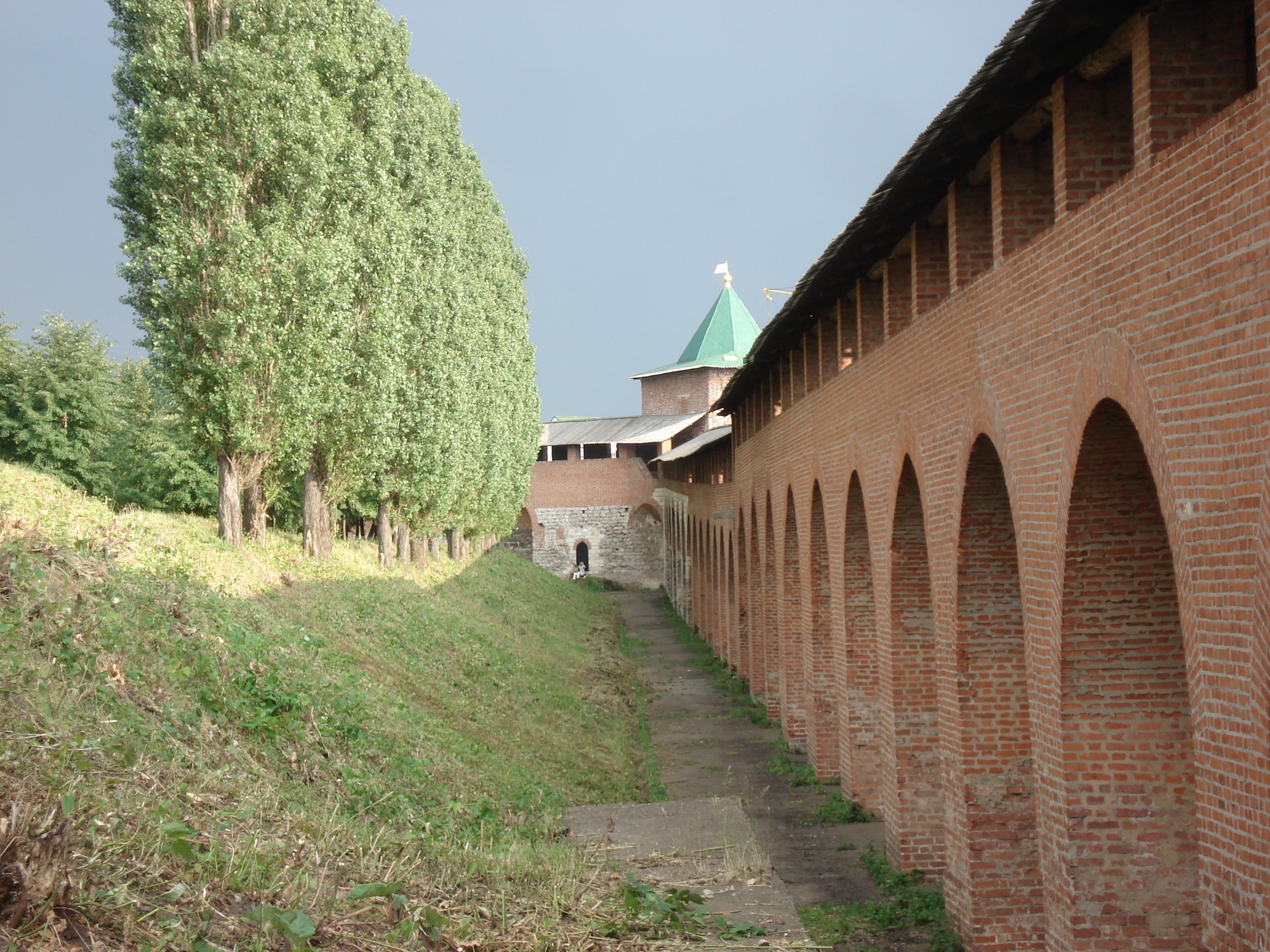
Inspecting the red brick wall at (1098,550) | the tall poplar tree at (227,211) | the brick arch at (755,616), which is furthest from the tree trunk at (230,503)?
the brick arch at (755,616)

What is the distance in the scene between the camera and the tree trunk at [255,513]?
16703mm

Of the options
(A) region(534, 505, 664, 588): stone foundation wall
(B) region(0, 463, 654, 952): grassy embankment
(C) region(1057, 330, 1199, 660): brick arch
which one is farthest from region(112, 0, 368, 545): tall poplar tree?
(A) region(534, 505, 664, 588): stone foundation wall

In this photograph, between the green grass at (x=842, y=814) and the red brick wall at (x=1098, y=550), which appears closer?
the red brick wall at (x=1098, y=550)

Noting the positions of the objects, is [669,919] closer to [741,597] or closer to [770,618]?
[770,618]

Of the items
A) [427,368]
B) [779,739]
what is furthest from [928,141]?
[427,368]

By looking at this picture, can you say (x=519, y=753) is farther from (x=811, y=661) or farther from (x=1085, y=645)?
(x=1085, y=645)

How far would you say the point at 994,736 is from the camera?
8.46 metres

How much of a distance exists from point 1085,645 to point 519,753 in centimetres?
835

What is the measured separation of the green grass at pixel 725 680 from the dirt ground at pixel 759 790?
17 centimetres

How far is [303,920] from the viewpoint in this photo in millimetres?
4656

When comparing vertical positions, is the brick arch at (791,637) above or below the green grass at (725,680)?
above

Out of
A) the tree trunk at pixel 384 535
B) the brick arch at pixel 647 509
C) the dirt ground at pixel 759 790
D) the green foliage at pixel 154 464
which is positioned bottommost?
the dirt ground at pixel 759 790

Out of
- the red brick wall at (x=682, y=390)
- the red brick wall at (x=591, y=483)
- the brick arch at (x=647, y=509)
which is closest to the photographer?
the brick arch at (x=647, y=509)

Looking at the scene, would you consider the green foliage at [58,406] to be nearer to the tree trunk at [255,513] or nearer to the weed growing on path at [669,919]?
the tree trunk at [255,513]
